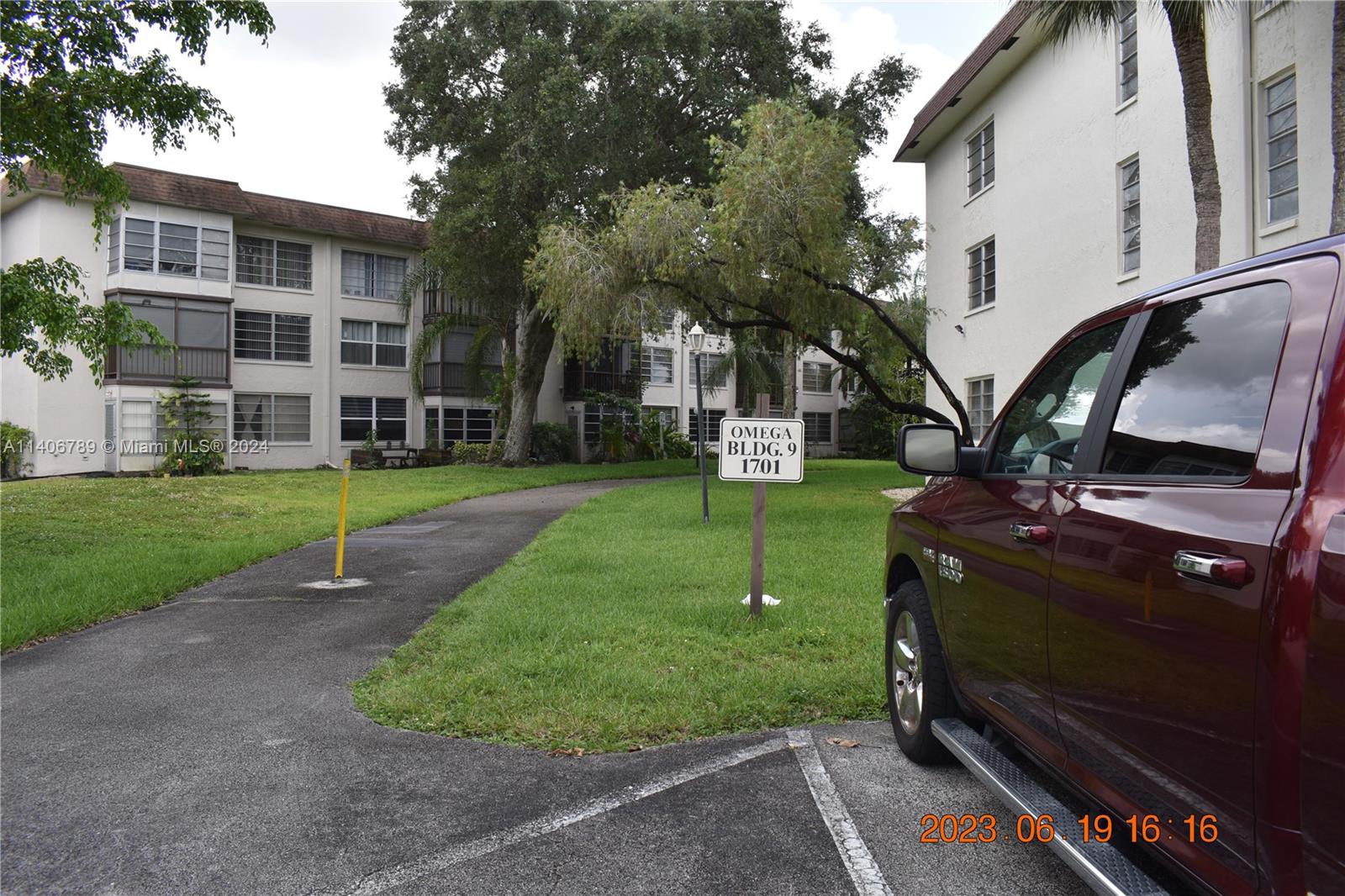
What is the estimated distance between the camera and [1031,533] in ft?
9.00

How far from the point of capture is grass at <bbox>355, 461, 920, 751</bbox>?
4.75 metres

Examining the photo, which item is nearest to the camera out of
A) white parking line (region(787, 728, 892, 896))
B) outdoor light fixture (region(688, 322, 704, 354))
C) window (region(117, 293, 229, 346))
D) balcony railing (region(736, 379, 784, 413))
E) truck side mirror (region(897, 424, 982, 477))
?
white parking line (region(787, 728, 892, 896))

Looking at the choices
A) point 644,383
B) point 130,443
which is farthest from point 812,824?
point 644,383

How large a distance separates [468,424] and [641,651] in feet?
93.5

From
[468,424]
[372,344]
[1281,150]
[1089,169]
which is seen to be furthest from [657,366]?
[1281,150]

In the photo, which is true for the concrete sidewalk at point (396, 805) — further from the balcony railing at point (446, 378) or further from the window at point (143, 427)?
the balcony railing at point (446, 378)

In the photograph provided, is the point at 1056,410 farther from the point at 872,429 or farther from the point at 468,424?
the point at 872,429

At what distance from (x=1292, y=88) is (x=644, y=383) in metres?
28.6

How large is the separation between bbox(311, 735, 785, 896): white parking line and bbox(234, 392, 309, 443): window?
1152 inches

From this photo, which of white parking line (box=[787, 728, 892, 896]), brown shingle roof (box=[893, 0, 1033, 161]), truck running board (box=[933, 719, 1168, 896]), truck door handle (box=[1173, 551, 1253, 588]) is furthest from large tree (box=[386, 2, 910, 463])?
truck door handle (box=[1173, 551, 1253, 588])

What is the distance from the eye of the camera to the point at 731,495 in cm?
1838

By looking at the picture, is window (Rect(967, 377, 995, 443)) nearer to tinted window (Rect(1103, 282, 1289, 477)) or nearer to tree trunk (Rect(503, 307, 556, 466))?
tree trunk (Rect(503, 307, 556, 466))

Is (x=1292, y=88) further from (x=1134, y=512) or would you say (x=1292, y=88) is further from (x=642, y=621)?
(x=1134, y=512)

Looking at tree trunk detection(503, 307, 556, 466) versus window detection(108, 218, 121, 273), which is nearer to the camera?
window detection(108, 218, 121, 273)
